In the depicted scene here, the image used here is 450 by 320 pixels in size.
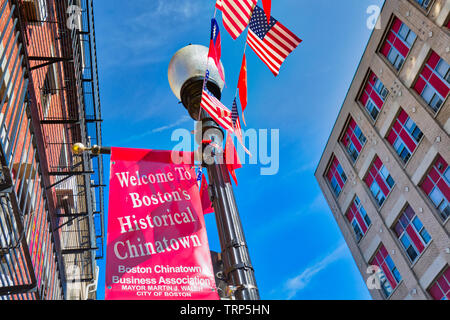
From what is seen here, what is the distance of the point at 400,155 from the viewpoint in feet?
72.9

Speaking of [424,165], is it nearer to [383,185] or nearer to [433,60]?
[383,185]

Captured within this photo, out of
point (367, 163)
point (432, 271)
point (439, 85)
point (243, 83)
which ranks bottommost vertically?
point (243, 83)

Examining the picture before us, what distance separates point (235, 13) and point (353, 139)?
22287 millimetres

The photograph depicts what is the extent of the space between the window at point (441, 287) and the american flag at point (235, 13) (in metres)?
17.5

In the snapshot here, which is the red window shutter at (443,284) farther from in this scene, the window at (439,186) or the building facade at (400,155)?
the window at (439,186)

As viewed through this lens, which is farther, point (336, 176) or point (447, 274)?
point (336, 176)

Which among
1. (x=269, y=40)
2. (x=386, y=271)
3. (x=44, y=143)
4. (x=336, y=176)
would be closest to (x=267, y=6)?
(x=269, y=40)

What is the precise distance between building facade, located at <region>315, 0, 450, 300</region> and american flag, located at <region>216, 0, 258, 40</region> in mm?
15476

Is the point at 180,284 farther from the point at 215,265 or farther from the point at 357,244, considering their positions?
the point at 357,244

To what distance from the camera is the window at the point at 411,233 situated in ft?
67.2

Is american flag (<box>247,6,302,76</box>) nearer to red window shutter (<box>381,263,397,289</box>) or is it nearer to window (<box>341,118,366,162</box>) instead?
red window shutter (<box>381,263,397,289</box>)
